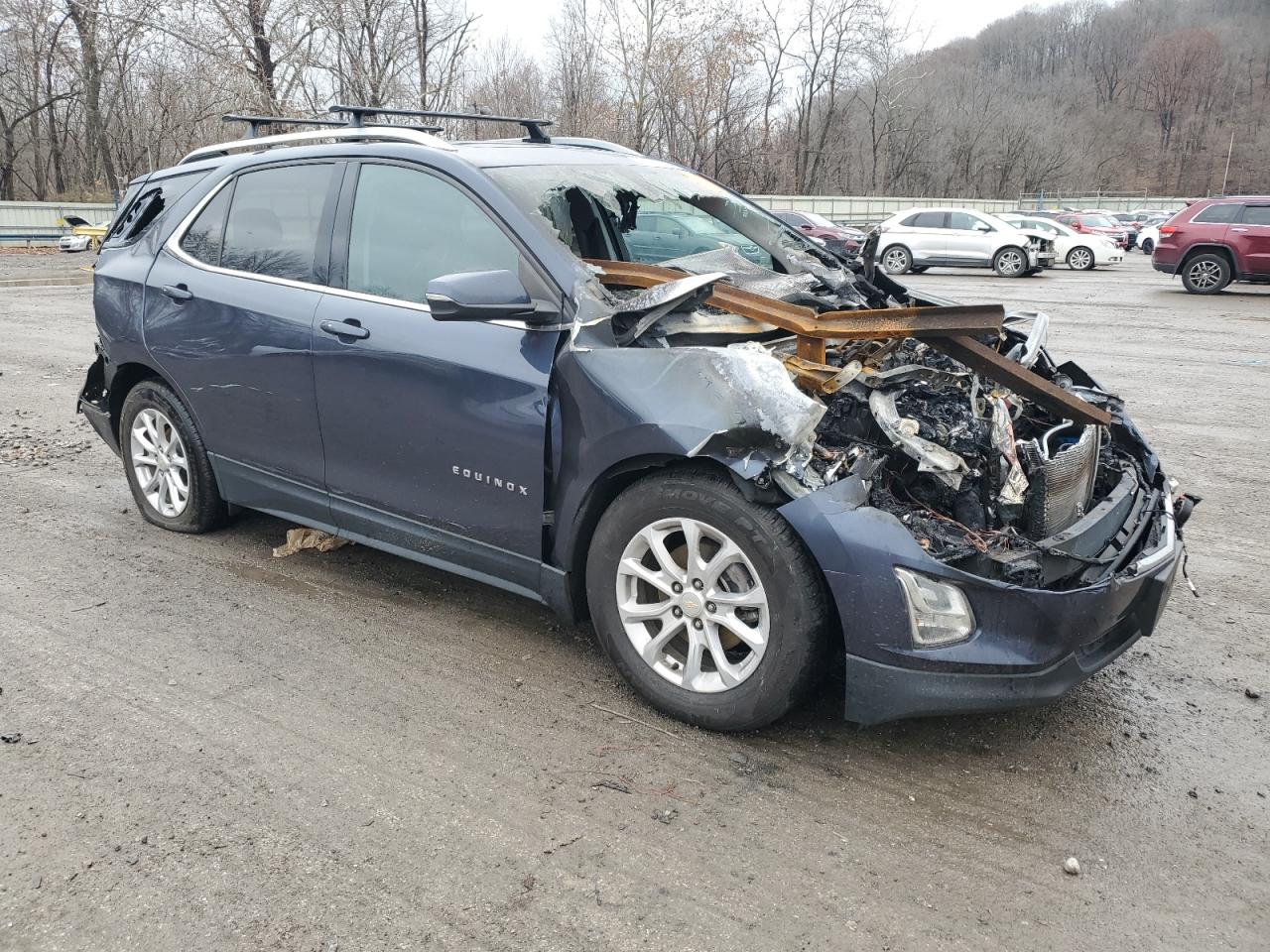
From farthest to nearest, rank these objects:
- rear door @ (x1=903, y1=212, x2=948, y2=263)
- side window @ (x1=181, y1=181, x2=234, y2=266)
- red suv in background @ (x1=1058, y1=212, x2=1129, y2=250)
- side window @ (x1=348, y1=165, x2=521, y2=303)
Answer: red suv in background @ (x1=1058, y1=212, x2=1129, y2=250) < rear door @ (x1=903, y1=212, x2=948, y2=263) < side window @ (x1=181, y1=181, x2=234, y2=266) < side window @ (x1=348, y1=165, x2=521, y2=303)

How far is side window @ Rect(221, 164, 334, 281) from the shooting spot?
4078mm

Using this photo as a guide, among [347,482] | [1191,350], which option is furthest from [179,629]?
[1191,350]

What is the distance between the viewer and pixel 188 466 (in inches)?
189

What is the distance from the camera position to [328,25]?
23.5 metres

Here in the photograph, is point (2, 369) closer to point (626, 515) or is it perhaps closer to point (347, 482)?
point (347, 482)

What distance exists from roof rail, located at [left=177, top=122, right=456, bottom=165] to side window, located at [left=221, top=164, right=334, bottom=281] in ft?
0.69

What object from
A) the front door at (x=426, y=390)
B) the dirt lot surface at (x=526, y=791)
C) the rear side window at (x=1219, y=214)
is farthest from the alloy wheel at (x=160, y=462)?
the rear side window at (x=1219, y=214)

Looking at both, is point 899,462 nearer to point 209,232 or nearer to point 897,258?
point 209,232

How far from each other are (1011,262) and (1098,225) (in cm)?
1717

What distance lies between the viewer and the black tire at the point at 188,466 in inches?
186

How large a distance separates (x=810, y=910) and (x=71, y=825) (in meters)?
2.06

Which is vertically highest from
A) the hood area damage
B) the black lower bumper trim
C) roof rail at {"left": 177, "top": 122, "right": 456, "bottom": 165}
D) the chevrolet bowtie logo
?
roof rail at {"left": 177, "top": 122, "right": 456, "bottom": 165}

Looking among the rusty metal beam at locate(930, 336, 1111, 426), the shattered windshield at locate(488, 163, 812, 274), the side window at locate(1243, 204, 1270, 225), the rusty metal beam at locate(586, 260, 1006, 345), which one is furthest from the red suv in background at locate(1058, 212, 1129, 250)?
the rusty metal beam at locate(586, 260, 1006, 345)

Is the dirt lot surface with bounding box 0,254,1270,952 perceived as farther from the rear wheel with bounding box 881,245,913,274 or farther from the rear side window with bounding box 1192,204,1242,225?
the rear wheel with bounding box 881,245,913,274
